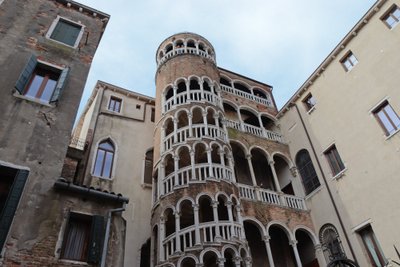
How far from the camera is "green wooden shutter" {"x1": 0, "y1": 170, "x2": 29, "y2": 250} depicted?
23.6 ft

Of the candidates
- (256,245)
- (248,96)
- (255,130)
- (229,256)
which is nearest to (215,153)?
(255,130)

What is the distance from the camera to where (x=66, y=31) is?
13172 mm

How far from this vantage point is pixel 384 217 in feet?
43.5

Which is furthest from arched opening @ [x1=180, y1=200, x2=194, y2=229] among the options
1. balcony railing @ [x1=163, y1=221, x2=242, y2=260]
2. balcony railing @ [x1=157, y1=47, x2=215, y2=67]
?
balcony railing @ [x1=157, y1=47, x2=215, y2=67]

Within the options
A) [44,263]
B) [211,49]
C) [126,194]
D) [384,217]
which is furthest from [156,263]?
[211,49]

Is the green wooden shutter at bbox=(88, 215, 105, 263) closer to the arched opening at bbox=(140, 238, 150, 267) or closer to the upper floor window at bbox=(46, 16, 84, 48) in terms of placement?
the arched opening at bbox=(140, 238, 150, 267)

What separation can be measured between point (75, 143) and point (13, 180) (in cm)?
1013

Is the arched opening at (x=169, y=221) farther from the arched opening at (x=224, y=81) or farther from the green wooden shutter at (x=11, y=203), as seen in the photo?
the arched opening at (x=224, y=81)

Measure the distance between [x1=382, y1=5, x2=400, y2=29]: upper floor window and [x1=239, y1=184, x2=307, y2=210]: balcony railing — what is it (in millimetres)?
10159

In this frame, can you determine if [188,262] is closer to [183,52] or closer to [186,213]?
[186,213]

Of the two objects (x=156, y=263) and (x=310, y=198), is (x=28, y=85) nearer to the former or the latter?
(x=156, y=263)

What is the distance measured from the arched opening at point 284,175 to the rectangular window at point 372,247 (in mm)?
5255

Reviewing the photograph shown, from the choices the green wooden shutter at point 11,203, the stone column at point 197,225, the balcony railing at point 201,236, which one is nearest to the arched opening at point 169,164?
the stone column at point 197,225

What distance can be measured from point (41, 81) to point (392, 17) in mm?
16411
